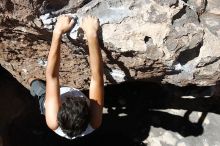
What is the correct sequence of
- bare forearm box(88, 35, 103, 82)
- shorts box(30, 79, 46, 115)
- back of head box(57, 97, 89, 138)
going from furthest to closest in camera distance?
1. shorts box(30, 79, 46, 115)
2. bare forearm box(88, 35, 103, 82)
3. back of head box(57, 97, 89, 138)

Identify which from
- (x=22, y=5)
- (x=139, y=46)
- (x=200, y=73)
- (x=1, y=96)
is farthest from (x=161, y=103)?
(x=22, y=5)

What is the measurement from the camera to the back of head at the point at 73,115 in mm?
2400

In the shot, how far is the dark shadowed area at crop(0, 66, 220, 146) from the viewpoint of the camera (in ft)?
12.0

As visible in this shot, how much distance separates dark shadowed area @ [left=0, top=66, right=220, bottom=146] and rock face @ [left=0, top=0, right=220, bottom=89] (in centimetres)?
85

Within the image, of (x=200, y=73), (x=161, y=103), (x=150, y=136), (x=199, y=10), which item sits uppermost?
(x=199, y=10)

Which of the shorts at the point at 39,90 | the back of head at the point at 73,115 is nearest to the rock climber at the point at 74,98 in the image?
the back of head at the point at 73,115

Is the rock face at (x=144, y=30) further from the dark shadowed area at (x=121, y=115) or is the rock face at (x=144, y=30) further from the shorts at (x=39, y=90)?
the dark shadowed area at (x=121, y=115)

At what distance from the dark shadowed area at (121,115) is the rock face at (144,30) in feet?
2.79

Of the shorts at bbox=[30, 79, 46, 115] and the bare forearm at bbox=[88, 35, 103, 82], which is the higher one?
the bare forearm at bbox=[88, 35, 103, 82]

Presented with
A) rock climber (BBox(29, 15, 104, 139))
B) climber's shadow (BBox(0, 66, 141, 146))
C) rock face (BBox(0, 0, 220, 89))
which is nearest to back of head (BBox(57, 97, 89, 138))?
rock climber (BBox(29, 15, 104, 139))

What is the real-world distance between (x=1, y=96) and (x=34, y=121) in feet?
1.23

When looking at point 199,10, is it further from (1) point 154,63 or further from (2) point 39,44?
(2) point 39,44

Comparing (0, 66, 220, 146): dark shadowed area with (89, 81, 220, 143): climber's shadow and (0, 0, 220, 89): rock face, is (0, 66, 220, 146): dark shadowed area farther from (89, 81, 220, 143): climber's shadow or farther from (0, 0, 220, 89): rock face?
(0, 0, 220, 89): rock face

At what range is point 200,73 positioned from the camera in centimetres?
277
